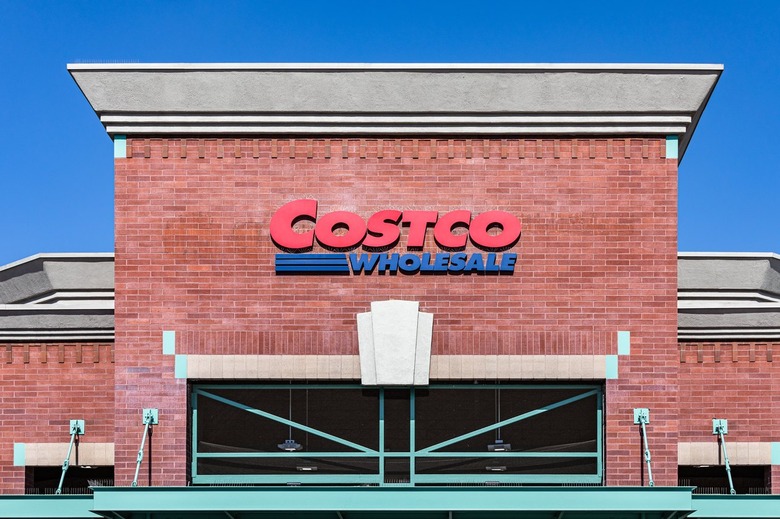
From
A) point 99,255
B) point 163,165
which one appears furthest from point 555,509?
point 99,255

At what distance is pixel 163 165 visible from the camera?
1998 centimetres

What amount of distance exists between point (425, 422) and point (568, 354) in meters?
4.11

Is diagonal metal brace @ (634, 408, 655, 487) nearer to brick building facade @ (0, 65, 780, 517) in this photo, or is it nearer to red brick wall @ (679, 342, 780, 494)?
brick building facade @ (0, 65, 780, 517)

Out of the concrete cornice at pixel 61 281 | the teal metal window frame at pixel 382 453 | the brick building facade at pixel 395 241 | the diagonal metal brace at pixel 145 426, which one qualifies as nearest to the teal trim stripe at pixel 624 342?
the brick building facade at pixel 395 241

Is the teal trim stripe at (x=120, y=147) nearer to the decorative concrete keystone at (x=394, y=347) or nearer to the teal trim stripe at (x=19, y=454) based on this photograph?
the decorative concrete keystone at (x=394, y=347)

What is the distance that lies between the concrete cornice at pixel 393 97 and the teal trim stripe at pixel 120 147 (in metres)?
0.14

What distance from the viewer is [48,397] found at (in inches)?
879

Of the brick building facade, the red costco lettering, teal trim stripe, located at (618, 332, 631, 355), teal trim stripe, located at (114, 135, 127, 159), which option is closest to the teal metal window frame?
the brick building facade

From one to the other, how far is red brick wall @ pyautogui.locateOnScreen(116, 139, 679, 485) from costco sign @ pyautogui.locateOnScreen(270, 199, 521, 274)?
18 centimetres

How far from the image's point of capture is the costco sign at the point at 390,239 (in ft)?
65.0

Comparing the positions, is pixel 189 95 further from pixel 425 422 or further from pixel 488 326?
pixel 425 422

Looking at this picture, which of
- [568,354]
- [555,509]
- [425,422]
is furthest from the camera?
[425,422]

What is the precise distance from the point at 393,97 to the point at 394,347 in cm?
425

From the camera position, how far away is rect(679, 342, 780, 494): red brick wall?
22328 mm
